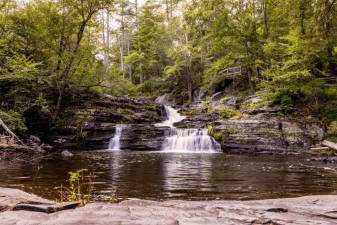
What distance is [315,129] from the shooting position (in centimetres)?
1962

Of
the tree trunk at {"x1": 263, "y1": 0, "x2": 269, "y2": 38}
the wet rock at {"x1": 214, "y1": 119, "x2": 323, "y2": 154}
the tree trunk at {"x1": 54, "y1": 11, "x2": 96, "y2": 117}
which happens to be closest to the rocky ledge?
the wet rock at {"x1": 214, "y1": 119, "x2": 323, "y2": 154}

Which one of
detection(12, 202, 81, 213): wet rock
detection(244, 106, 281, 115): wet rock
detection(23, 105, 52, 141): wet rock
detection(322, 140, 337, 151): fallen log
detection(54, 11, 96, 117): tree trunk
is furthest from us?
detection(54, 11, 96, 117): tree trunk

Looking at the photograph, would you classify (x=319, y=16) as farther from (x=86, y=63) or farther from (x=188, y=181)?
(x=86, y=63)

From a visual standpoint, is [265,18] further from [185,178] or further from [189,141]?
[185,178]

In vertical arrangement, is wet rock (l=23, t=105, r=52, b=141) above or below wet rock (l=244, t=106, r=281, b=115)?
below

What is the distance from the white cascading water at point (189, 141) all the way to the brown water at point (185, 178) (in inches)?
209

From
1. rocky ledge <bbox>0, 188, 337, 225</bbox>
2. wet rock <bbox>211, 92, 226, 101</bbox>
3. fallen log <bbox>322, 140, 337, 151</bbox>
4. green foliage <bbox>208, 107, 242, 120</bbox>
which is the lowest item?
rocky ledge <bbox>0, 188, 337, 225</bbox>

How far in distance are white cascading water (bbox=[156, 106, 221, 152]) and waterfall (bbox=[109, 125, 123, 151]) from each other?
3094 mm

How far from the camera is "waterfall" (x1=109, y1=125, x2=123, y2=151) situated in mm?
22405

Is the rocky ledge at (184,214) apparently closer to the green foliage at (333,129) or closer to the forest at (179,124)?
the forest at (179,124)

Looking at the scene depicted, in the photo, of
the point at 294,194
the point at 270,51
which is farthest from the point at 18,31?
the point at 294,194

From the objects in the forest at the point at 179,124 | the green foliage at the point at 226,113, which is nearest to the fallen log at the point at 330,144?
the forest at the point at 179,124

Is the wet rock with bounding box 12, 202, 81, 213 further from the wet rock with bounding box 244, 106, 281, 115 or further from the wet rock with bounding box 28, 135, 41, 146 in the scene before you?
the wet rock with bounding box 244, 106, 281, 115

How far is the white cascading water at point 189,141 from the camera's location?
2091 cm
